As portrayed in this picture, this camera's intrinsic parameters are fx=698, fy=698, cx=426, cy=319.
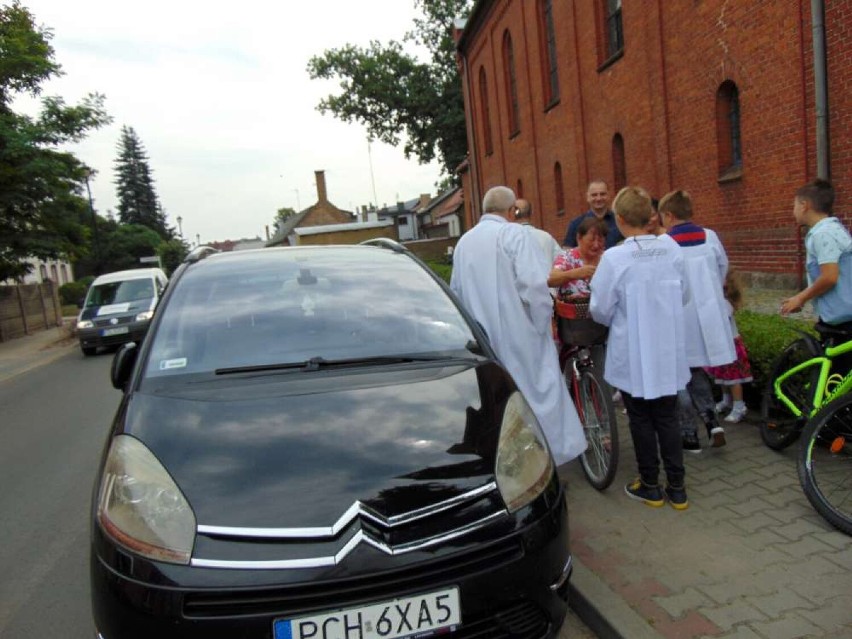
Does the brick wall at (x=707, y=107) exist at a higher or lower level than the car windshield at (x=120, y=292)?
higher

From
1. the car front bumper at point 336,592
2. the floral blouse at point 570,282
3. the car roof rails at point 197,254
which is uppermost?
the car roof rails at point 197,254

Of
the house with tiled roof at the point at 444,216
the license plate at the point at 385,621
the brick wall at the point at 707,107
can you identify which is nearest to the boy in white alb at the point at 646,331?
the license plate at the point at 385,621

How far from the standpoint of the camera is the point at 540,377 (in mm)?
4352

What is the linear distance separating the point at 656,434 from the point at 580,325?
882 mm

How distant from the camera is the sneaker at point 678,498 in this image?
3881 millimetres

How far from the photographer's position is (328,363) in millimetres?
3064

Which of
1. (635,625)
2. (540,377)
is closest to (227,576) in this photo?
(635,625)

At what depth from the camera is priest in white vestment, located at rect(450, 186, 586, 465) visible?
4.30m

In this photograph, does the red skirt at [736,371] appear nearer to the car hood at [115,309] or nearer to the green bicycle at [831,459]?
the green bicycle at [831,459]

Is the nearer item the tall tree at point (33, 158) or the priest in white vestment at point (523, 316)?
the priest in white vestment at point (523, 316)

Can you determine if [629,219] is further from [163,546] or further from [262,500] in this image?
[163,546]

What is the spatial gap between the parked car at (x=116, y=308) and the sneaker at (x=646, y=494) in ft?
42.4

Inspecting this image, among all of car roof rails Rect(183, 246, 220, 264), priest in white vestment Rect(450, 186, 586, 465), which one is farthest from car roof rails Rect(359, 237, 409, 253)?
car roof rails Rect(183, 246, 220, 264)

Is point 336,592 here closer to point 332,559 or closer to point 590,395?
point 332,559
